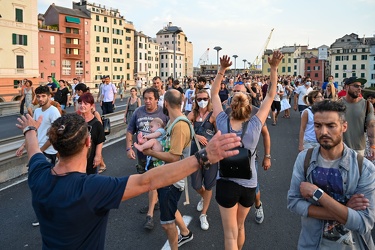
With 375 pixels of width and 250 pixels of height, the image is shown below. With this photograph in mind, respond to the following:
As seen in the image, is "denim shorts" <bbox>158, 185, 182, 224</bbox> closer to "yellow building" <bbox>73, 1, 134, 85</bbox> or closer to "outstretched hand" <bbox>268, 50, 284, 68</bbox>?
"outstretched hand" <bbox>268, 50, 284, 68</bbox>

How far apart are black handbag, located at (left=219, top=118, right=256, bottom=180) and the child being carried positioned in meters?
0.77

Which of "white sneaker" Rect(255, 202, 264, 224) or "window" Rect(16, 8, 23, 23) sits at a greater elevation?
"window" Rect(16, 8, 23, 23)

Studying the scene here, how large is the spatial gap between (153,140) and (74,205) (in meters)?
1.74

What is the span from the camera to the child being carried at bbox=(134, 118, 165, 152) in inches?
140

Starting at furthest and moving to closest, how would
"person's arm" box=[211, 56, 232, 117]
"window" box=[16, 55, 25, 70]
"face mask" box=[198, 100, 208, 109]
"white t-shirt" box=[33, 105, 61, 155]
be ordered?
"window" box=[16, 55, 25, 70] < "face mask" box=[198, 100, 208, 109] < "white t-shirt" box=[33, 105, 61, 155] < "person's arm" box=[211, 56, 232, 117]

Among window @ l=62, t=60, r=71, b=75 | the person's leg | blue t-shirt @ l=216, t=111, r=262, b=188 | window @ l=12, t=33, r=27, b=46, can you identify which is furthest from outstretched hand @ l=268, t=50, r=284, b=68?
window @ l=62, t=60, r=71, b=75

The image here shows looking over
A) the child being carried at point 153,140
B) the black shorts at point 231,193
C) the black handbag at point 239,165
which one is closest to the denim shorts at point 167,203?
the child being carried at point 153,140

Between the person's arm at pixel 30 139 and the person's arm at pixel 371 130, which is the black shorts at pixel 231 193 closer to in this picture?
the person's arm at pixel 30 139

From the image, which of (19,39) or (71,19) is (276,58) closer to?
(19,39)

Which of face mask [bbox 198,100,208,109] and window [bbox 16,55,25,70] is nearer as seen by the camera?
face mask [bbox 198,100,208,109]

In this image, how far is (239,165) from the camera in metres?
3.37

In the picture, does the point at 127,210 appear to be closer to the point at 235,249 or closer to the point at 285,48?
the point at 235,249

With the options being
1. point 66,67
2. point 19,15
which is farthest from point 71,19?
point 19,15

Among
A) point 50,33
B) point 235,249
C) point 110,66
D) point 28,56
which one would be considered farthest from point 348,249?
point 110,66
